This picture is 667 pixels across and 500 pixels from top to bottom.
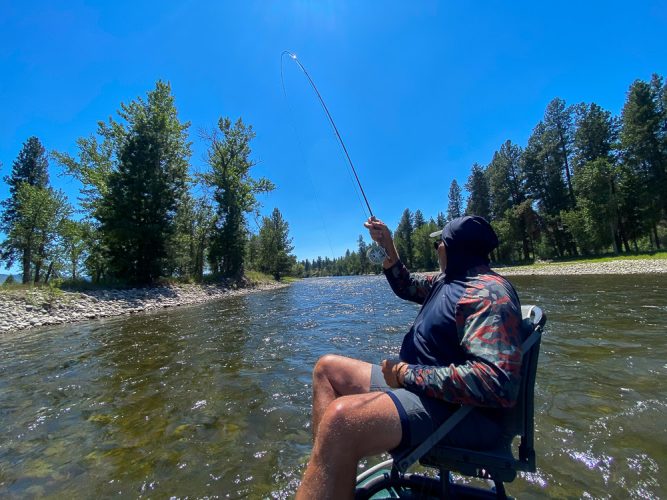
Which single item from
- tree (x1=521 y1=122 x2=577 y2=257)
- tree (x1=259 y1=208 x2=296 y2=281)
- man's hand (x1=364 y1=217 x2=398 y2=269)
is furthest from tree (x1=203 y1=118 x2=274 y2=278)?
tree (x1=521 y1=122 x2=577 y2=257)

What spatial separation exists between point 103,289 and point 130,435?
21558 millimetres

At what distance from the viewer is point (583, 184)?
4100cm

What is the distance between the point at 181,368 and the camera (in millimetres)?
6176

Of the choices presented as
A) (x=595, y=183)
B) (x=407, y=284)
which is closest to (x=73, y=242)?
(x=407, y=284)

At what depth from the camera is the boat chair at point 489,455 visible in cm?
162

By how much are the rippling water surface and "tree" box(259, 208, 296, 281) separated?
187ft

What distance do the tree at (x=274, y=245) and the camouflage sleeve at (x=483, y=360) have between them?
6247 cm

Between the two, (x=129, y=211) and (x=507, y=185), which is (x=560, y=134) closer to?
(x=507, y=185)

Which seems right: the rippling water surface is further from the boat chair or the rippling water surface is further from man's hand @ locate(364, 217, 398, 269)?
man's hand @ locate(364, 217, 398, 269)

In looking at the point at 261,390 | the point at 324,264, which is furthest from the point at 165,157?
the point at 324,264

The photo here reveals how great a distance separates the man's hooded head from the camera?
2.25 metres

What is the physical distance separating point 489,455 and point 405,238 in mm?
102639

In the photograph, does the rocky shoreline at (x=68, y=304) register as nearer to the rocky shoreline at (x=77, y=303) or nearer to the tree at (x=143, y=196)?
the rocky shoreline at (x=77, y=303)

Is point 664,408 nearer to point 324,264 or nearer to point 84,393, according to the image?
point 84,393
